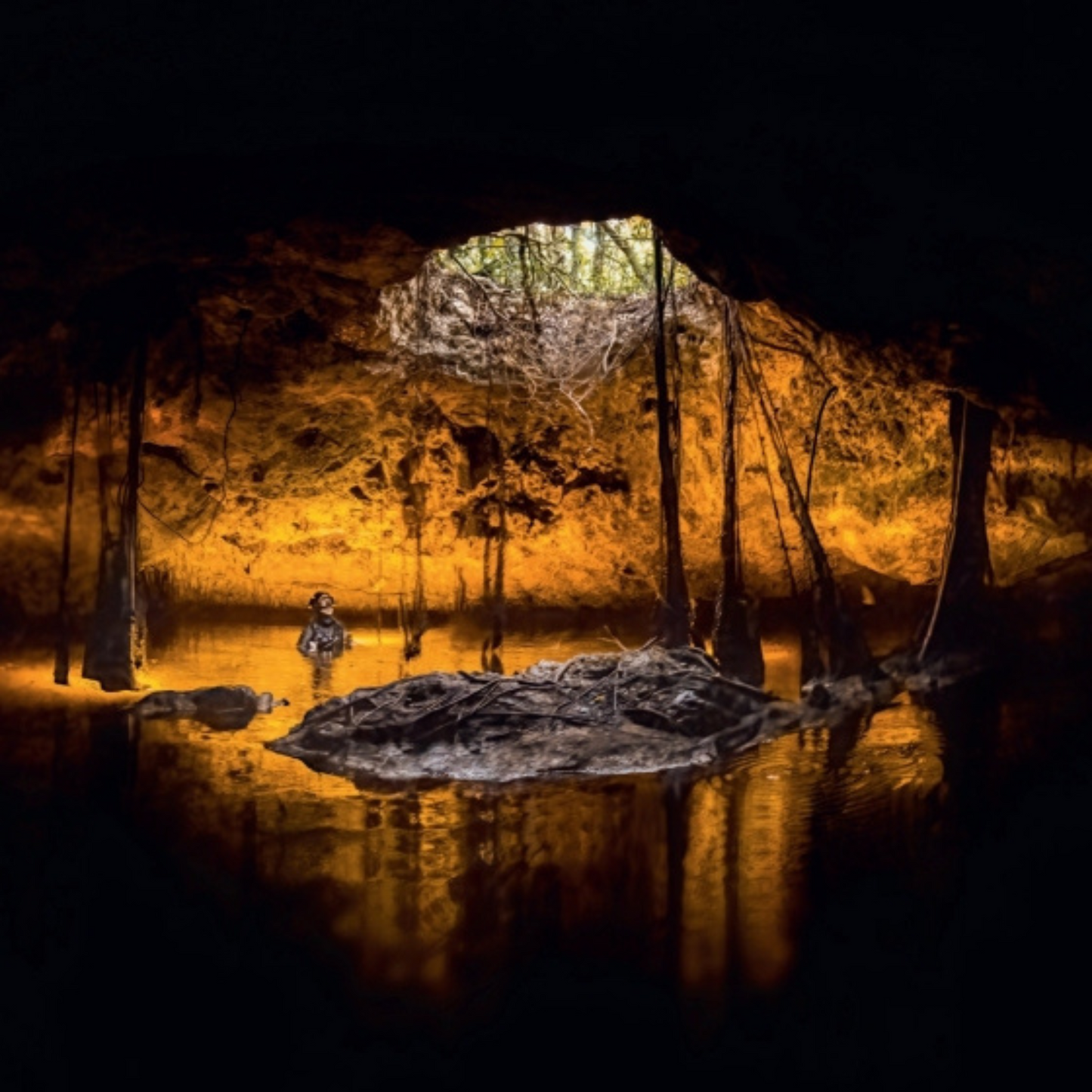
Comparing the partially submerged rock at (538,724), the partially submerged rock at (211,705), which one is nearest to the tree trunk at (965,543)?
the partially submerged rock at (538,724)

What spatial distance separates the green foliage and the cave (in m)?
0.03

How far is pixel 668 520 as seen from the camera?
5121mm

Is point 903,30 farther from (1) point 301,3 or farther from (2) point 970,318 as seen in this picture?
(1) point 301,3

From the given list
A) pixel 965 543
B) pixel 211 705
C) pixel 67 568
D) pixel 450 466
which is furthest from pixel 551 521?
pixel 67 568

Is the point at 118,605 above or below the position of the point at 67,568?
below

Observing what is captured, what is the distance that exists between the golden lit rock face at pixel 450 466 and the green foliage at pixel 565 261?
201 millimetres

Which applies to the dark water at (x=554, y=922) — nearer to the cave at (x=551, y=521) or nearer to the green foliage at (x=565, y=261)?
the cave at (x=551, y=521)

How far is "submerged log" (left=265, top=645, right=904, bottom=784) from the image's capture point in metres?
3.87

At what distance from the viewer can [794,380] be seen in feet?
19.0

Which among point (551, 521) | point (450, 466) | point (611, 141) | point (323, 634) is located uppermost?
point (611, 141)

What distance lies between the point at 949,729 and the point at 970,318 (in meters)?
1.65

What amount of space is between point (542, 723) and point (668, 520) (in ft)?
4.55

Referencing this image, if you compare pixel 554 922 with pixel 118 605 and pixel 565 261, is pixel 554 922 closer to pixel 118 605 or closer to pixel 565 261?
pixel 118 605

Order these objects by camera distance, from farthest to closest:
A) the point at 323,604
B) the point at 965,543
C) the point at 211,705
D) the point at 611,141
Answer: the point at 323,604
the point at 211,705
the point at 965,543
the point at 611,141
